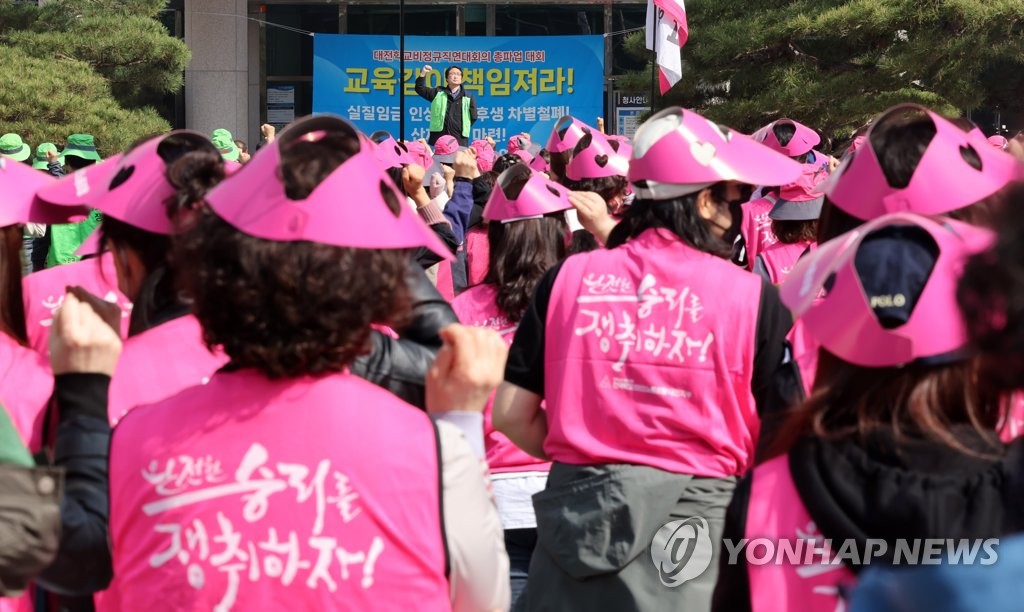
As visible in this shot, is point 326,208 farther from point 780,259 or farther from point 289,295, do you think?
point 780,259

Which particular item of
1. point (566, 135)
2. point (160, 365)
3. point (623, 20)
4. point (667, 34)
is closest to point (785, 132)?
point (566, 135)

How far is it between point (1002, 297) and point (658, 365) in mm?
1997

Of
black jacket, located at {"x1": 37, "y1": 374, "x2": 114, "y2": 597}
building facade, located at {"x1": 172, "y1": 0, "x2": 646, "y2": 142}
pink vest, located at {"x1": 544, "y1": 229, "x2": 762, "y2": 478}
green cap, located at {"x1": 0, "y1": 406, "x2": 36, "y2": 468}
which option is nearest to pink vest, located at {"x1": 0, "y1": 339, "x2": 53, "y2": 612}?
black jacket, located at {"x1": 37, "y1": 374, "x2": 114, "y2": 597}

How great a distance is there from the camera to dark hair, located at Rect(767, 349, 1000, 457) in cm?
203

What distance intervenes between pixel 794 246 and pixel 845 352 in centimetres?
357

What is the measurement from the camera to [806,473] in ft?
6.83

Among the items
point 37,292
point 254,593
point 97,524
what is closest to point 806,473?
point 254,593

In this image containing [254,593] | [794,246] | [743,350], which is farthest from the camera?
[794,246]

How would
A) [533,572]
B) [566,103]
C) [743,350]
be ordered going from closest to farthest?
[743,350] → [533,572] → [566,103]

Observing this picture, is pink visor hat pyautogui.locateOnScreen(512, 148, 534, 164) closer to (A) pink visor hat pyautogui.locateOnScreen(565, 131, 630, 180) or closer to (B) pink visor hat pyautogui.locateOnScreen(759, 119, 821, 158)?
(B) pink visor hat pyautogui.locateOnScreen(759, 119, 821, 158)

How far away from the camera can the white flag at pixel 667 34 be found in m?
11.5

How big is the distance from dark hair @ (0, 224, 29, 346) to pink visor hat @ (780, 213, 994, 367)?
5.22 ft

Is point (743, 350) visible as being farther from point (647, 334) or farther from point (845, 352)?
point (845, 352)

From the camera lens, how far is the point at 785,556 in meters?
2.11
